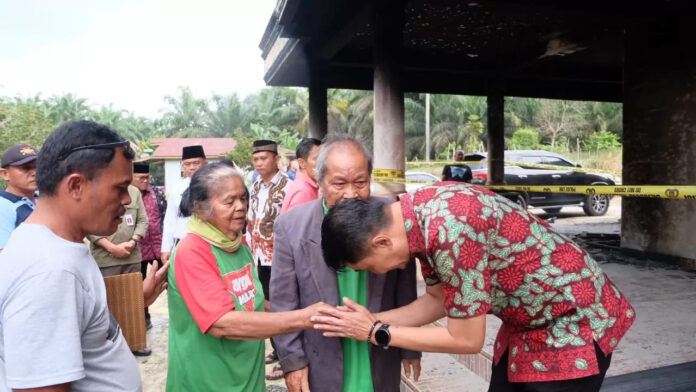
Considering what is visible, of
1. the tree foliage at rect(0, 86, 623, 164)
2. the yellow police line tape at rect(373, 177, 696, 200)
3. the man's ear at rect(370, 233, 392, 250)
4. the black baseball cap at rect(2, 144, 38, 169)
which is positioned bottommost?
the yellow police line tape at rect(373, 177, 696, 200)

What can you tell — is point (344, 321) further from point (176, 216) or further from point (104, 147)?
point (176, 216)

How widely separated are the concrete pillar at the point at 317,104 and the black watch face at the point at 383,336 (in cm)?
846

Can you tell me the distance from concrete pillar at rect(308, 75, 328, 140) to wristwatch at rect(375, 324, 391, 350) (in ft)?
27.7

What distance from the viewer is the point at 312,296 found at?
1.92 m

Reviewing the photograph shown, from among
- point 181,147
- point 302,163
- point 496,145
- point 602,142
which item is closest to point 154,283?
point 302,163

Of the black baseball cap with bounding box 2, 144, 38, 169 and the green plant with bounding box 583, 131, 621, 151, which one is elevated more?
the green plant with bounding box 583, 131, 621, 151

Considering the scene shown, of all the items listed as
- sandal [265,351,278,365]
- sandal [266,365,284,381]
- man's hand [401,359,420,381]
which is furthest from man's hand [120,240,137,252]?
man's hand [401,359,420,381]

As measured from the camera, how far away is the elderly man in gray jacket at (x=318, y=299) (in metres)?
1.88

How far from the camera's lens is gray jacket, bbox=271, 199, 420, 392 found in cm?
188

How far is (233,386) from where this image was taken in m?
1.86

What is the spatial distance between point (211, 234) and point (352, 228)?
714 mm

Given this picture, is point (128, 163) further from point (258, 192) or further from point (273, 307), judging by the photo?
point (258, 192)

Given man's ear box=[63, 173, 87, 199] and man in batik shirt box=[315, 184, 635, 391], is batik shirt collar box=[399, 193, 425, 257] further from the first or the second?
man's ear box=[63, 173, 87, 199]

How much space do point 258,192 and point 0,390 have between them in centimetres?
338
